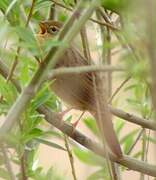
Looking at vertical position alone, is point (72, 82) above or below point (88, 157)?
below

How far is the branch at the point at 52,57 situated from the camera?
0.73 m

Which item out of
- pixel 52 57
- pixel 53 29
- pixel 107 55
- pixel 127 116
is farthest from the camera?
pixel 53 29

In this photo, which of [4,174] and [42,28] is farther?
[42,28]

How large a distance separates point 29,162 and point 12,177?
283mm

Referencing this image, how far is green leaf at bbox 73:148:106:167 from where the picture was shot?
1369 mm

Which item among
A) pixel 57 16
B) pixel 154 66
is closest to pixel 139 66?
pixel 154 66

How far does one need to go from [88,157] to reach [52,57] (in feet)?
1.94

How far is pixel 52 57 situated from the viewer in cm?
83

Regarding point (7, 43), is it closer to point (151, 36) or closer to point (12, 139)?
point (12, 139)

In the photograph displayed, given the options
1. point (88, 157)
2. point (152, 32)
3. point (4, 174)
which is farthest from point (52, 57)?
point (4, 174)

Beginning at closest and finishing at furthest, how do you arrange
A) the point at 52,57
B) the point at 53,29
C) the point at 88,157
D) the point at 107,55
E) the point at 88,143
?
1. the point at 52,57
2. the point at 88,157
3. the point at 88,143
4. the point at 107,55
5. the point at 53,29

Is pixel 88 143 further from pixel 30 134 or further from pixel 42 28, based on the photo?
pixel 42 28

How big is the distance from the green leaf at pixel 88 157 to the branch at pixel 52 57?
56 centimetres

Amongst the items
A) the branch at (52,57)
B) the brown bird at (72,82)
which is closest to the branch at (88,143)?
the brown bird at (72,82)
